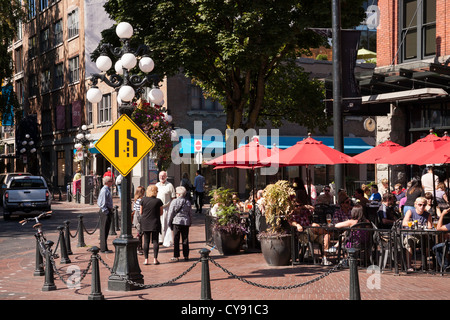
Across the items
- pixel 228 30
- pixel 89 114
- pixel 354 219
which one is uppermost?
pixel 228 30

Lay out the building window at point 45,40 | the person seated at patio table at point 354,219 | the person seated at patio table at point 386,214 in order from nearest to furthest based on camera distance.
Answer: the person seated at patio table at point 354,219 → the person seated at patio table at point 386,214 → the building window at point 45,40

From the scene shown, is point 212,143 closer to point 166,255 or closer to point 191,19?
point 191,19

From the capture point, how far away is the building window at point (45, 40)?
170 ft

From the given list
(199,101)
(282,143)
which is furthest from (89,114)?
(282,143)

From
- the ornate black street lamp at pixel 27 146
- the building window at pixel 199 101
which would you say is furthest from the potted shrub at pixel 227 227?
the ornate black street lamp at pixel 27 146

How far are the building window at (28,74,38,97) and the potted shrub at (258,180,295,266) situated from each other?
154 feet

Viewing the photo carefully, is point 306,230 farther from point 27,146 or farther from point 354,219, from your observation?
point 27,146

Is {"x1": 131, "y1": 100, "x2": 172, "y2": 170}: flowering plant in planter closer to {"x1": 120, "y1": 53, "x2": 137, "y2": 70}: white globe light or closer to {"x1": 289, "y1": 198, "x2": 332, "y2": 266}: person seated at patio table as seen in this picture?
{"x1": 289, "y1": 198, "x2": 332, "y2": 266}: person seated at patio table

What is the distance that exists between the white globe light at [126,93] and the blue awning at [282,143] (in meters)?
21.7

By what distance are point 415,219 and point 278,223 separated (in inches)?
108

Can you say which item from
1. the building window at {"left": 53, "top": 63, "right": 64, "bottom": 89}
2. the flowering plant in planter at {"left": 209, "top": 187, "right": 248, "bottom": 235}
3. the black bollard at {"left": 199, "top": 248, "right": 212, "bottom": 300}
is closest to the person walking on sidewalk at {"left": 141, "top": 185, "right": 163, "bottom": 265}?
the flowering plant in planter at {"left": 209, "top": 187, "right": 248, "bottom": 235}

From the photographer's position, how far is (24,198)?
79.7 feet

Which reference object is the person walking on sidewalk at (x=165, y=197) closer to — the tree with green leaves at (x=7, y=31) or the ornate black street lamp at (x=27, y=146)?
the tree with green leaves at (x=7, y=31)

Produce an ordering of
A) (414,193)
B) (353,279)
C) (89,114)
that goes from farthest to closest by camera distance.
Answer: (89,114), (414,193), (353,279)
